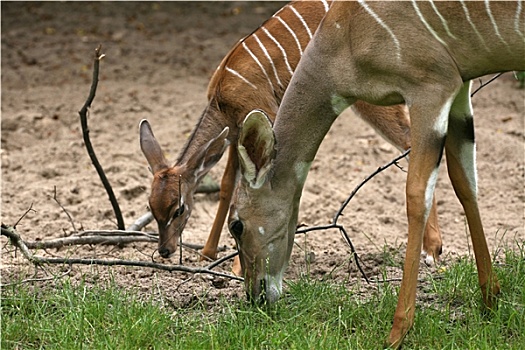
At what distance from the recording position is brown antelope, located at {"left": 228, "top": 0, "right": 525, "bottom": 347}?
12.4ft

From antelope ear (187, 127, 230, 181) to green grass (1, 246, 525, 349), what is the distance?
99cm

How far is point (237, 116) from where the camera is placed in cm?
531

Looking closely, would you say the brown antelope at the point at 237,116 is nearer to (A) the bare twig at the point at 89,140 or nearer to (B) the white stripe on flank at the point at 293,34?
(B) the white stripe on flank at the point at 293,34

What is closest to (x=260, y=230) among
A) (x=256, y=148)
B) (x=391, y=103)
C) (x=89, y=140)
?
(x=256, y=148)

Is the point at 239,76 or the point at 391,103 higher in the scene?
the point at 239,76

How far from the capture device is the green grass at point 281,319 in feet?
12.7

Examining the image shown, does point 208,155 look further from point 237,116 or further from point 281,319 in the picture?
point 281,319

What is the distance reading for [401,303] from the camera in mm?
3857

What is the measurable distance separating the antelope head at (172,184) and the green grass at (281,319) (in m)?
0.65

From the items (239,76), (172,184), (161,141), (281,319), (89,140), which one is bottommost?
(281,319)

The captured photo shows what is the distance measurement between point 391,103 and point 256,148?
25.7 inches

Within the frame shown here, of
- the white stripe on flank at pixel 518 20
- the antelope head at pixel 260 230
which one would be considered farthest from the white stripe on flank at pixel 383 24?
the antelope head at pixel 260 230

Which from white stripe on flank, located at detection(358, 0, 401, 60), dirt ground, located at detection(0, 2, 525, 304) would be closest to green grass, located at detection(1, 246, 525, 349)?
dirt ground, located at detection(0, 2, 525, 304)

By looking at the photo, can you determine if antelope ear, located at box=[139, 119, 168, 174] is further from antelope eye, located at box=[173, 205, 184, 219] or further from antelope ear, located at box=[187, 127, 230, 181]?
antelope eye, located at box=[173, 205, 184, 219]
